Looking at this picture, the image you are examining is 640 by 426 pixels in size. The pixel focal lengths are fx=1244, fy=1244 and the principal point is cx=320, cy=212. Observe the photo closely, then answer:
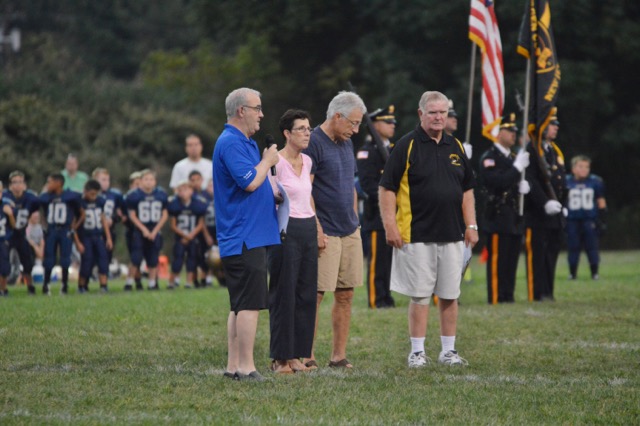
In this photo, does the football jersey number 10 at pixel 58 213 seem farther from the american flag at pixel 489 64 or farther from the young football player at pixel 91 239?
the american flag at pixel 489 64

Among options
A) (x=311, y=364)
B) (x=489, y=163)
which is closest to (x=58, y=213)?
(x=489, y=163)

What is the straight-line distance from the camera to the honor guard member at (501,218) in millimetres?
15609

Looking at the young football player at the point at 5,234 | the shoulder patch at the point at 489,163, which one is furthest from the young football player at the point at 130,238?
the shoulder patch at the point at 489,163

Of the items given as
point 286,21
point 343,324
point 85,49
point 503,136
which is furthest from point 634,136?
point 85,49

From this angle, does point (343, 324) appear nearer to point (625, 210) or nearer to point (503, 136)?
point (503, 136)

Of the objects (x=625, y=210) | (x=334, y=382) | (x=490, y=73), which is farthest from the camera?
(x=625, y=210)

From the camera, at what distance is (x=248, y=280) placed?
8766 millimetres

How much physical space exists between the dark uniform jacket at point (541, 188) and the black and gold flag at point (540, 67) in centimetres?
40

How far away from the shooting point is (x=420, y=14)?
37531 millimetres

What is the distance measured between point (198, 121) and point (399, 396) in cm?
3284

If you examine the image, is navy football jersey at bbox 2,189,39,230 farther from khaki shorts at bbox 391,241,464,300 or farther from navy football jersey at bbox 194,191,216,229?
khaki shorts at bbox 391,241,464,300

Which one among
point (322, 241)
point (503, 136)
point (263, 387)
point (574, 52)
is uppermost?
point (574, 52)

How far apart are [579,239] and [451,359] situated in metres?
12.3

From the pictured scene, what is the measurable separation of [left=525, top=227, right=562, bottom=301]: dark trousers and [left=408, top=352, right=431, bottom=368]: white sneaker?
6.22 meters
